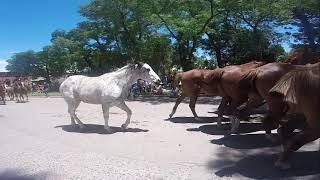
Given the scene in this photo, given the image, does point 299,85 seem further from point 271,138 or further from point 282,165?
point 271,138

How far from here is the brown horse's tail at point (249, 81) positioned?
28.2 feet

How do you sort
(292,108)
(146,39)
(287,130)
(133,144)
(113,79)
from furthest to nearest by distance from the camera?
(146,39) → (113,79) → (133,144) → (287,130) → (292,108)

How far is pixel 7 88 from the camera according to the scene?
3084 centimetres

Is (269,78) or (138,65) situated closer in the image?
(269,78)

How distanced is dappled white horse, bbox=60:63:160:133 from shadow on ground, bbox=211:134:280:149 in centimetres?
305

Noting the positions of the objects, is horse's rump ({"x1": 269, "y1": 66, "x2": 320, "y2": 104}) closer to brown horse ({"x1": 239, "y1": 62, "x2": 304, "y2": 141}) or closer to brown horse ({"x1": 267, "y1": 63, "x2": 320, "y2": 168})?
brown horse ({"x1": 267, "y1": 63, "x2": 320, "y2": 168})

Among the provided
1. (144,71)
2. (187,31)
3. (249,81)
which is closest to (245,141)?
(249,81)

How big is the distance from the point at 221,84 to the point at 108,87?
303 centimetres

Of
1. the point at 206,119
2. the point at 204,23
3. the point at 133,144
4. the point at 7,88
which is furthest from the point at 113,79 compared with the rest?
the point at 7,88

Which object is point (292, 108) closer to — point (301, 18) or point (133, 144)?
point (133, 144)

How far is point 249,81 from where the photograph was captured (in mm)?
9023

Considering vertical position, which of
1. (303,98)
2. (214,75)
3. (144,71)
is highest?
(144,71)

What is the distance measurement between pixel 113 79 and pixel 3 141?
3.25 metres

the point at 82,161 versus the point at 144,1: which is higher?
the point at 144,1
